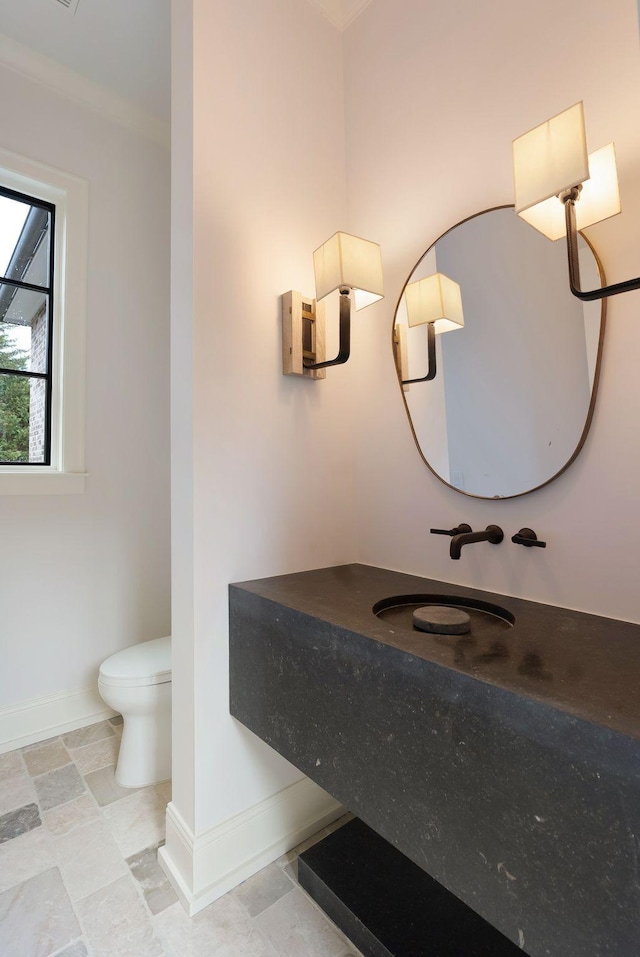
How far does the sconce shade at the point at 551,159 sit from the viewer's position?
2.79 ft

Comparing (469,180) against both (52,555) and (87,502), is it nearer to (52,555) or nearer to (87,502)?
(87,502)

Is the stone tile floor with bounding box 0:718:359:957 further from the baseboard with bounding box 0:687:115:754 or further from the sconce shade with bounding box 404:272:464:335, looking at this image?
the sconce shade with bounding box 404:272:464:335

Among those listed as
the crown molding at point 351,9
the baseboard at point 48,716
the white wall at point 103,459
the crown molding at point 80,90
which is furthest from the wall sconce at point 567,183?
the baseboard at point 48,716

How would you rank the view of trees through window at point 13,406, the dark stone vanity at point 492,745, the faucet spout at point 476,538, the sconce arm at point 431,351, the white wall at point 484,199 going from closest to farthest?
the dark stone vanity at point 492,745 < the white wall at point 484,199 < the faucet spout at point 476,538 < the sconce arm at point 431,351 < the view of trees through window at point 13,406

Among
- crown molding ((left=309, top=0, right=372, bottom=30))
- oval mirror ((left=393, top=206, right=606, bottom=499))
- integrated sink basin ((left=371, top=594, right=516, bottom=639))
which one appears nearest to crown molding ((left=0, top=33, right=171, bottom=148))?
crown molding ((left=309, top=0, right=372, bottom=30))

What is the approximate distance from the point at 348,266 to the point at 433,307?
0.28 metres

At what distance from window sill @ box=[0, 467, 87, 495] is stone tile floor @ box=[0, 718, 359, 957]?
1140 millimetres

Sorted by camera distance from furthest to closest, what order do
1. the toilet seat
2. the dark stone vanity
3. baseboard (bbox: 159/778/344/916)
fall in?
the toilet seat → baseboard (bbox: 159/778/344/916) → the dark stone vanity

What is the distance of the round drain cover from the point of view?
3.02ft

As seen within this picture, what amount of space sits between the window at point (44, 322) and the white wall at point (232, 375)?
1.08 metres

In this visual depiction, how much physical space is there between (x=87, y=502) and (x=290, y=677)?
156cm

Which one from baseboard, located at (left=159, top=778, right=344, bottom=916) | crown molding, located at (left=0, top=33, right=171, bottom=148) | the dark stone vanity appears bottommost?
baseboard, located at (left=159, top=778, right=344, bottom=916)

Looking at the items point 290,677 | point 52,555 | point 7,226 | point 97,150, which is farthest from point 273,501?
point 97,150

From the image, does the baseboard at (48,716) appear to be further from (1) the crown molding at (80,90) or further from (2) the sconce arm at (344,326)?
(1) the crown molding at (80,90)
